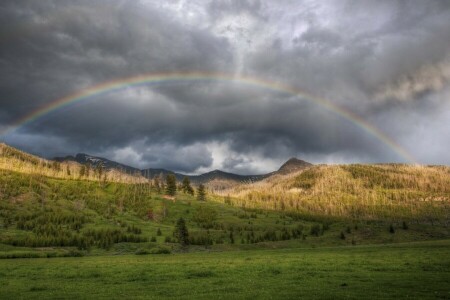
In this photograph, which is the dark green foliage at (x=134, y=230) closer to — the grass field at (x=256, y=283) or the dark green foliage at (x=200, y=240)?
the dark green foliage at (x=200, y=240)

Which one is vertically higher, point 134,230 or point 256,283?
point 134,230

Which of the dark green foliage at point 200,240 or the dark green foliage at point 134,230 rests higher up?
the dark green foliage at point 134,230

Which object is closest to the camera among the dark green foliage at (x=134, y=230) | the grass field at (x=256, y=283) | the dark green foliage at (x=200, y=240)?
the grass field at (x=256, y=283)

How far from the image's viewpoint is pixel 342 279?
3609 cm

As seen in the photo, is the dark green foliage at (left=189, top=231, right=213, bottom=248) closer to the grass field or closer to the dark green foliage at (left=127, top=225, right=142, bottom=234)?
the dark green foliage at (left=127, top=225, right=142, bottom=234)

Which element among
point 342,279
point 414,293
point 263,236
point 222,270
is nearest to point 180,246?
point 263,236

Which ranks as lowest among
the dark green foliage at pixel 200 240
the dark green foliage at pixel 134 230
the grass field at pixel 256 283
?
the grass field at pixel 256 283

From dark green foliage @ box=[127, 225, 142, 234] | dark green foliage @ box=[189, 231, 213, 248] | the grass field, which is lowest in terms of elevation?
the grass field

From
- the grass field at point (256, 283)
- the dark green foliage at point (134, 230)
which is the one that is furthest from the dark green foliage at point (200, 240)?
the grass field at point (256, 283)

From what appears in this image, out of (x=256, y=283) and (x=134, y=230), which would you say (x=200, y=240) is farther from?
(x=256, y=283)

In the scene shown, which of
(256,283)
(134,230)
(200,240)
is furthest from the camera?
(134,230)

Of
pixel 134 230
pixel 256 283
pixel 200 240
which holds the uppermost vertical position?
pixel 134 230

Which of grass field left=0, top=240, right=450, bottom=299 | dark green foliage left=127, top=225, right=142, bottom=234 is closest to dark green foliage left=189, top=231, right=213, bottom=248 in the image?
dark green foliage left=127, top=225, right=142, bottom=234

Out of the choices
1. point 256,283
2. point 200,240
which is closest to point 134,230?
point 200,240
